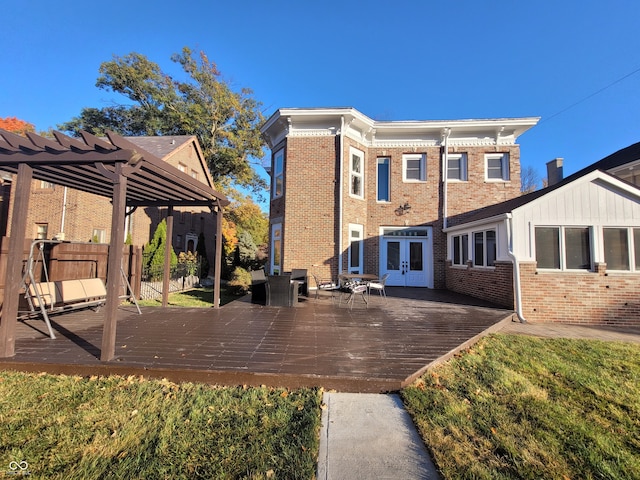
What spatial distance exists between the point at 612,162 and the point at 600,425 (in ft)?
51.4

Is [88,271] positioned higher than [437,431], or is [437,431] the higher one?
[88,271]

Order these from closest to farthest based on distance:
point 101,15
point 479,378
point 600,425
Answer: point 600,425 < point 479,378 < point 101,15

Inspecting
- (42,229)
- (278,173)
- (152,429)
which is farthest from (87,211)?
(152,429)

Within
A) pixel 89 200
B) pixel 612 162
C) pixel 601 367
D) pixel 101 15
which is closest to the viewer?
pixel 601 367

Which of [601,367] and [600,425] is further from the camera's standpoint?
[601,367]

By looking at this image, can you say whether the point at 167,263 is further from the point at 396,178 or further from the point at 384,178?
the point at 396,178

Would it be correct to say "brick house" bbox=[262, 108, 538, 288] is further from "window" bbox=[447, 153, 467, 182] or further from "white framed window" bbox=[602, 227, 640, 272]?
"white framed window" bbox=[602, 227, 640, 272]

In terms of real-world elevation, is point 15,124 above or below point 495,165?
above

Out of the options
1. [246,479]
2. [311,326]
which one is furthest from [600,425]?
[311,326]

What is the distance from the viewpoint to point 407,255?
11.8 m

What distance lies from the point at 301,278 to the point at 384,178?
5928 millimetres

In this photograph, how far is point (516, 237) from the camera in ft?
24.9

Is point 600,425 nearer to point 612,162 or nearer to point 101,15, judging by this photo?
point 612,162

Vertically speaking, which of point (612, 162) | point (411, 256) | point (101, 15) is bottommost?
point (411, 256)
